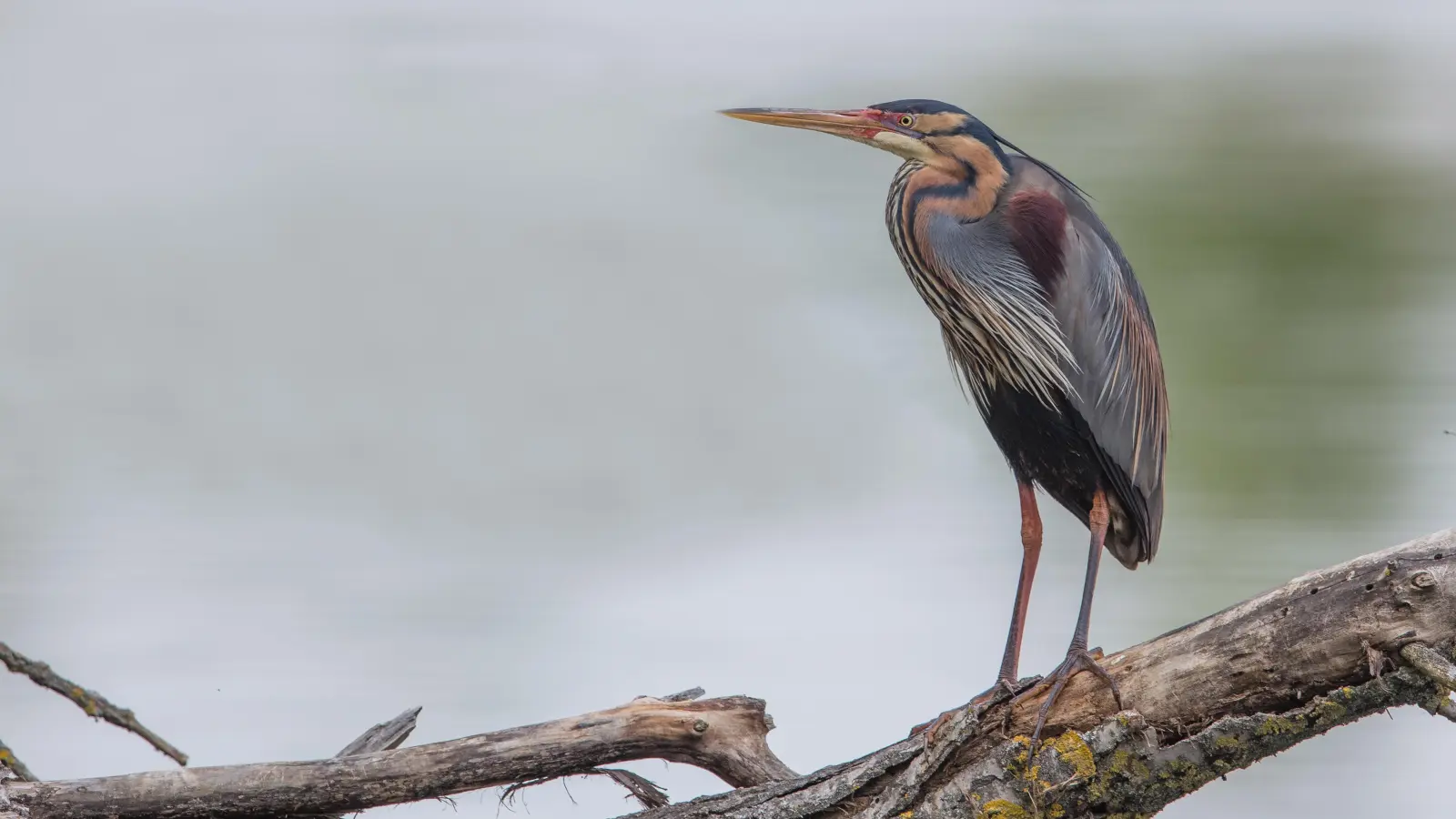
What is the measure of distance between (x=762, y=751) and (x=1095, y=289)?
0.92 meters

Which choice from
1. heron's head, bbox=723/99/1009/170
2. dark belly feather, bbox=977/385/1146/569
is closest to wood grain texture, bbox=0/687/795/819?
dark belly feather, bbox=977/385/1146/569

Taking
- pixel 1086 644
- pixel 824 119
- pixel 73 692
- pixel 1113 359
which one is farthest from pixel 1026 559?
pixel 73 692

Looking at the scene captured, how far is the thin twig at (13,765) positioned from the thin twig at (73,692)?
101mm

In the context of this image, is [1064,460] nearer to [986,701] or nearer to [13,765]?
[986,701]

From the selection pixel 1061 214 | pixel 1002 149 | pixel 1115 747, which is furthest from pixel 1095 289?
pixel 1115 747

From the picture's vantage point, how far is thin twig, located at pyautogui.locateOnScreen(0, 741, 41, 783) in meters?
1.46

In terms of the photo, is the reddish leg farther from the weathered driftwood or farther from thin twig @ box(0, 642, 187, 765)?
thin twig @ box(0, 642, 187, 765)

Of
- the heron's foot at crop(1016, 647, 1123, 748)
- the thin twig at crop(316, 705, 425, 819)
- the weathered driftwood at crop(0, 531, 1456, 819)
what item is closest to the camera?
the weathered driftwood at crop(0, 531, 1456, 819)

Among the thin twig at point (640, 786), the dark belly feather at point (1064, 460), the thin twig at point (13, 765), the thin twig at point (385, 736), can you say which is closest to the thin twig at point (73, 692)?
the thin twig at point (13, 765)

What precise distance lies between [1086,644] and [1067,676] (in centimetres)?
12

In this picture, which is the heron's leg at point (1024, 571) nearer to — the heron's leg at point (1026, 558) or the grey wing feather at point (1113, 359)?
the heron's leg at point (1026, 558)

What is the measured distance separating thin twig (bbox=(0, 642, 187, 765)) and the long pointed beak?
1.27 meters

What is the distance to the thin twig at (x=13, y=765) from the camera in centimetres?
146

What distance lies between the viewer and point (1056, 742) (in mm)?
1361
